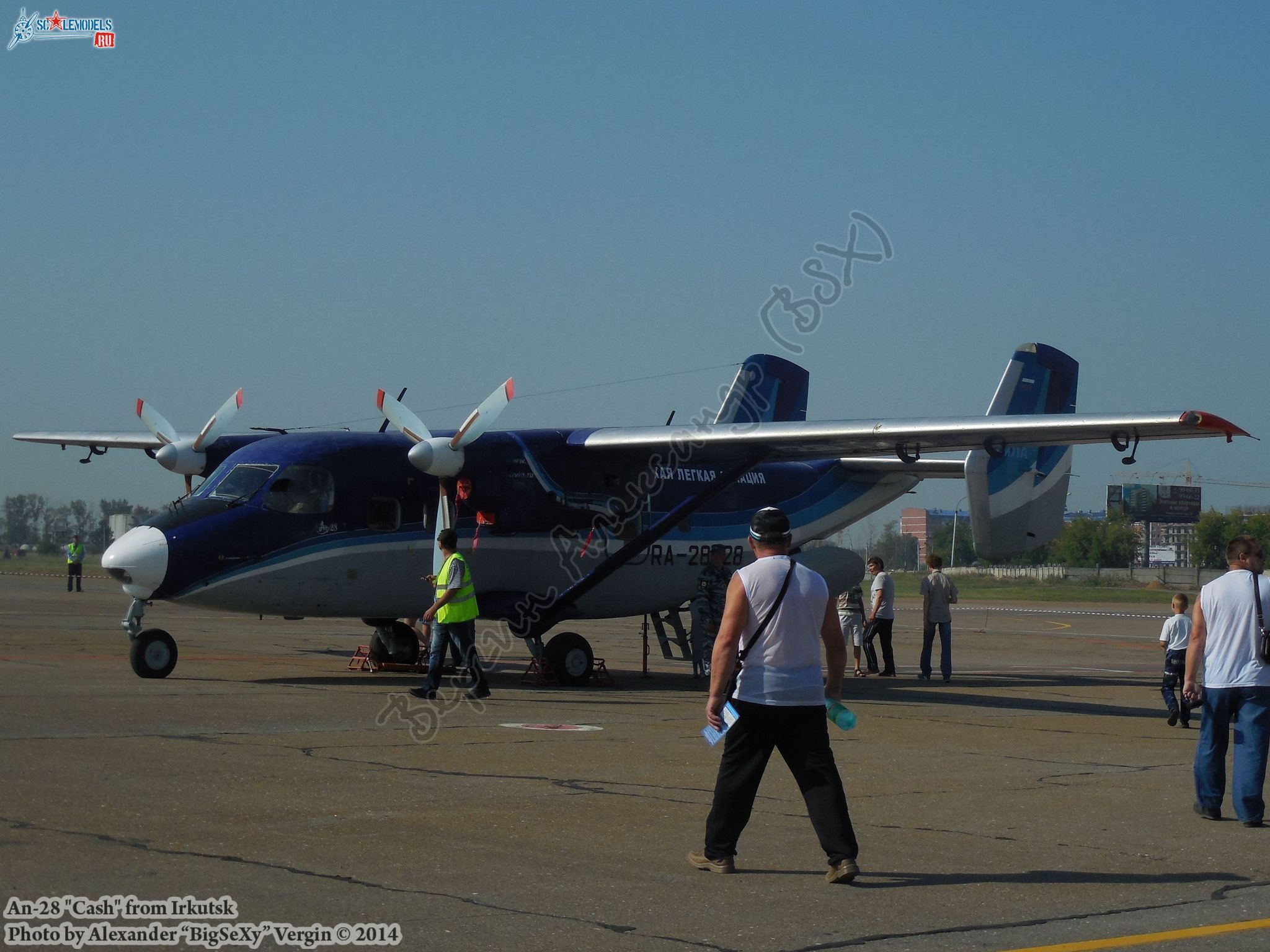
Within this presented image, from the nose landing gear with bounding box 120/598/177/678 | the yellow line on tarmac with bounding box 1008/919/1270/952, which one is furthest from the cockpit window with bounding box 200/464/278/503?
the yellow line on tarmac with bounding box 1008/919/1270/952

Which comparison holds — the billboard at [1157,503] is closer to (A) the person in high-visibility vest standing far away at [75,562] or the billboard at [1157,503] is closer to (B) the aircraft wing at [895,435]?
(A) the person in high-visibility vest standing far away at [75,562]

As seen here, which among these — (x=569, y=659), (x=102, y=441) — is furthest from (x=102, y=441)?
(x=569, y=659)

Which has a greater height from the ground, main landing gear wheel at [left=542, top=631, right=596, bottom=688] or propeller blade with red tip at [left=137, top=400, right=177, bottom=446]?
propeller blade with red tip at [left=137, top=400, right=177, bottom=446]

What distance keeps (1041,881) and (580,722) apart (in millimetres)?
7179

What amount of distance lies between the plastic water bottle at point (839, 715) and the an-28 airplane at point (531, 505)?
9418 mm

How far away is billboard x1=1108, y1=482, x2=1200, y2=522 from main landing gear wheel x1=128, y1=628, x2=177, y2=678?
142m

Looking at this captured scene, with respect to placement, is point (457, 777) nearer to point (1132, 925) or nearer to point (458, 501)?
point (1132, 925)

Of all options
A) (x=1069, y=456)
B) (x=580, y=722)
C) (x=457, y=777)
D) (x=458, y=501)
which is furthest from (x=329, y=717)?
(x=1069, y=456)

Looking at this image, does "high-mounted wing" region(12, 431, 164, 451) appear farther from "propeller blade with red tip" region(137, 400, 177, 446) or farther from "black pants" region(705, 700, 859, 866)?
"black pants" region(705, 700, 859, 866)

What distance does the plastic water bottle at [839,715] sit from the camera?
7.07 metres

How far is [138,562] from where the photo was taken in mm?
15531

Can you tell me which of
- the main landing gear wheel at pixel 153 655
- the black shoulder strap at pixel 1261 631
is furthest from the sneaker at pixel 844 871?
the main landing gear wheel at pixel 153 655

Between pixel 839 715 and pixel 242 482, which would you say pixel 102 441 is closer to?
pixel 242 482

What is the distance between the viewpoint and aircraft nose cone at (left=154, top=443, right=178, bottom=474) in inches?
750
